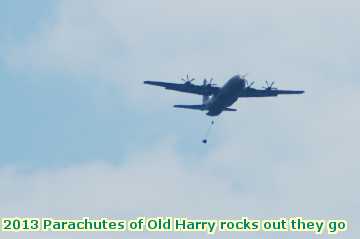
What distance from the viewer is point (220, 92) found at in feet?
490

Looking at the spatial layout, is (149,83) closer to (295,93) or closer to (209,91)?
(209,91)

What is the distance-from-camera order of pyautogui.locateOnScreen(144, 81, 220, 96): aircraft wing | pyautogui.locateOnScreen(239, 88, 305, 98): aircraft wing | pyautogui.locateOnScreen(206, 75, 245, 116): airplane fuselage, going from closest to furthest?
1. pyautogui.locateOnScreen(206, 75, 245, 116): airplane fuselage
2. pyautogui.locateOnScreen(144, 81, 220, 96): aircraft wing
3. pyautogui.locateOnScreen(239, 88, 305, 98): aircraft wing

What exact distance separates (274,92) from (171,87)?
42.5 feet

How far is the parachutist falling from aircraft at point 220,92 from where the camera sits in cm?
14762

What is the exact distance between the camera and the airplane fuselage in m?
147

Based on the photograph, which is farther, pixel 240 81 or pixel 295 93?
pixel 295 93

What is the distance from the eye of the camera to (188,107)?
15325 centimetres

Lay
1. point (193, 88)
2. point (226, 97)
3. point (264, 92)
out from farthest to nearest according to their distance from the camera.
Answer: point (264, 92), point (193, 88), point (226, 97)

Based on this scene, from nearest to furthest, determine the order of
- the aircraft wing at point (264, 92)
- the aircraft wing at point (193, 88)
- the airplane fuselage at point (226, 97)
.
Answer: the airplane fuselage at point (226, 97) → the aircraft wing at point (193, 88) → the aircraft wing at point (264, 92)

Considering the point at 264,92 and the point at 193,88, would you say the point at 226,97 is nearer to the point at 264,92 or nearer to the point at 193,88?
the point at 193,88

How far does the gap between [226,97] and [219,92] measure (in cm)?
130

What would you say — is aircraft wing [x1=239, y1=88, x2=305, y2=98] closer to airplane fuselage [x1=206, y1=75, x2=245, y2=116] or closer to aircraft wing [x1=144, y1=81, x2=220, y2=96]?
airplane fuselage [x1=206, y1=75, x2=245, y2=116]

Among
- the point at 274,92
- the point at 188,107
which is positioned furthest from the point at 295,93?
the point at 188,107

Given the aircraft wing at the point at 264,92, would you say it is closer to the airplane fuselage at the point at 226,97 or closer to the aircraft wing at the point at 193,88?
the airplane fuselage at the point at 226,97
